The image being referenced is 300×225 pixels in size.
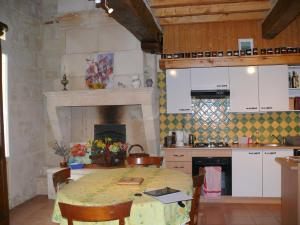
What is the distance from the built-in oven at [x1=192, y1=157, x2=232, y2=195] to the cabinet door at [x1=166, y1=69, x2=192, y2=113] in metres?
0.86

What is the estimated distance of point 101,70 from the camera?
529 cm

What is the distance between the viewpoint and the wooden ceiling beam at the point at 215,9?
14.5ft

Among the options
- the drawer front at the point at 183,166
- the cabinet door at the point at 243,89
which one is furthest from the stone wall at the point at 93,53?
the cabinet door at the point at 243,89

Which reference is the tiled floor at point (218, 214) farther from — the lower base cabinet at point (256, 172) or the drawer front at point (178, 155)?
the drawer front at point (178, 155)

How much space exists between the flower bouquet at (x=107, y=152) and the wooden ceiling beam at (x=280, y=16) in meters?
2.69

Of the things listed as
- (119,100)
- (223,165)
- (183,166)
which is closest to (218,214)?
(223,165)

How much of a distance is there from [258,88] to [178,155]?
1.69 meters

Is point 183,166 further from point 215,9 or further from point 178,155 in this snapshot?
point 215,9

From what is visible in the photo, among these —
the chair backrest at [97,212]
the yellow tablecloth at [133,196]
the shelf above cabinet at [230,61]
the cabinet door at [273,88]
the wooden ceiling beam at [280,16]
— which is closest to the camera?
the chair backrest at [97,212]

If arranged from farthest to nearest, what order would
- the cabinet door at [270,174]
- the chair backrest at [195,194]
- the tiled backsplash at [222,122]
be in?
the tiled backsplash at [222,122] < the cabinet door at [270,174] < the chair backrest at [195,194]

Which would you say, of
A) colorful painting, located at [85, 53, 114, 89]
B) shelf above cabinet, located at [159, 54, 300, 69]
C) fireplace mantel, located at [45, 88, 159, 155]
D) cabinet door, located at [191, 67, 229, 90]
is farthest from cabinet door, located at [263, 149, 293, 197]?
colorful painting, located at [85, 53, 114, 89]

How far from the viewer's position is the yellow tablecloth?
84.4 inches

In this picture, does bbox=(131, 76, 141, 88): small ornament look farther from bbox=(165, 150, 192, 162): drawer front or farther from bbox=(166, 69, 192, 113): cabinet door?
bbox=(165, 150, 192, 162): drawer front

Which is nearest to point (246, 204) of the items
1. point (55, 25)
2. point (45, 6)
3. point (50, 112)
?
point (50, 112)
